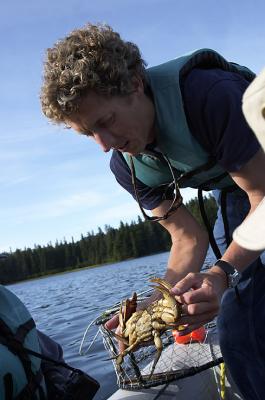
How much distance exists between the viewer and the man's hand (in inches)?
106

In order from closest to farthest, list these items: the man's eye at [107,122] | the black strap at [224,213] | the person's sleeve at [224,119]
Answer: the person's sleeve at [224,119] → the man's eye at [107,122] → the black strap at [224,213]

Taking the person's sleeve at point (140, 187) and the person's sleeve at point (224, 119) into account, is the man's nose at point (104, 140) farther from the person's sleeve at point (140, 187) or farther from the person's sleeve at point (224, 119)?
the person's sleeve at point (140, 187)

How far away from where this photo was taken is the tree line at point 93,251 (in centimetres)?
8994

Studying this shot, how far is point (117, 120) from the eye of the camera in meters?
2.98

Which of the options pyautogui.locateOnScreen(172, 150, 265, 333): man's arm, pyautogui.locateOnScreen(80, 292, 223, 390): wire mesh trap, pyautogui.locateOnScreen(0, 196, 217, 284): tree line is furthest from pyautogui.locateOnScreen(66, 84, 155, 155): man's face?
pyautogui.locateOnScreen(0, 196, 217, 284): tree line

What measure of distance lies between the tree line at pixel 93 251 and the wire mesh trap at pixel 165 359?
82.2 meters

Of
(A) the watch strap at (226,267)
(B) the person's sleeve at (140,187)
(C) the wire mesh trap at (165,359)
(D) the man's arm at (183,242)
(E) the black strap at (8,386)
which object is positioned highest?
(B) the person's sleeve at (140,187)

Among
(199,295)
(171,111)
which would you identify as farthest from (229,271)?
(171,111)

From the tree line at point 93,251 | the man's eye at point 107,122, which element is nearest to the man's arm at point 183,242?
the man's eye at point 107,122

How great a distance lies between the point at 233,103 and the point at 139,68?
70 centimetres

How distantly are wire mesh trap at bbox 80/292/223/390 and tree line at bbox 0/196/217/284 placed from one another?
270ft

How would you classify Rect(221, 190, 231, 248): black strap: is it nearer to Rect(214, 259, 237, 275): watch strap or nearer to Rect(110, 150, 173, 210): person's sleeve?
Rect(110, 150, 173, 210): person's sleeve

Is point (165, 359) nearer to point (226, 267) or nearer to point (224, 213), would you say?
point (224, 213)

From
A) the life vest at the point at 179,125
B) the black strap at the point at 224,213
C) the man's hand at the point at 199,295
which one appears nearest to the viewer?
the man's hand at the point at 199,295
